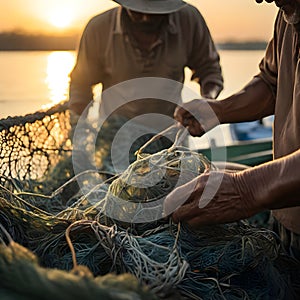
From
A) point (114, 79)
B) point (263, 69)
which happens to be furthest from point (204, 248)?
point (114, 79)

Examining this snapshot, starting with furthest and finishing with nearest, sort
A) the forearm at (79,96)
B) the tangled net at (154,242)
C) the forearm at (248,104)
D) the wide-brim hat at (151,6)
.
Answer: the forearm at (79,96)
the wide-brim hat at (151,6)
the forearm at (248,104)
the tangled net at (154,242)

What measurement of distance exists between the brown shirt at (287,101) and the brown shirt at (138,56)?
1486mm

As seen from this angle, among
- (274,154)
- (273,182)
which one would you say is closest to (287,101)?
(274,154)

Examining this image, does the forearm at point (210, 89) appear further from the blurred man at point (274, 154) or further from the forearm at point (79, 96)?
the blurred man at point (274, 154)

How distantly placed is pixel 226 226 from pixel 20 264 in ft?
2.93

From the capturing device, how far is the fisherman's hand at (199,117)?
2.40 m

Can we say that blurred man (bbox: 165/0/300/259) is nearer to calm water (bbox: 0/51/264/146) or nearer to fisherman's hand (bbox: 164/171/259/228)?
fisherman's hand (bbox: 164/171/259/228)

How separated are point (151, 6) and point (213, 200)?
6.31ft

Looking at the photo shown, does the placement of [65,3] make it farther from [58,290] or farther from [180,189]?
[58,290]

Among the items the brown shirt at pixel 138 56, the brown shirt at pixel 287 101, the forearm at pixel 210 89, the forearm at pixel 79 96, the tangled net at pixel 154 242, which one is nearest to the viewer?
the tangled net at pixel 154 242

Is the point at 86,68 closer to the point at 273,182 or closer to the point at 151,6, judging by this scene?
the point at 151,6

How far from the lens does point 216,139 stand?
4375 millimetres

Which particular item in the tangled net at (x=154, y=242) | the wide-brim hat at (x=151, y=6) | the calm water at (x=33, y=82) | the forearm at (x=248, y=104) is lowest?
the calm water at (x=33, y=82)

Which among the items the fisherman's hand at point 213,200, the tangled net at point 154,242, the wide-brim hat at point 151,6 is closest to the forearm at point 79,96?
the wide-brim hat at point 151,6
